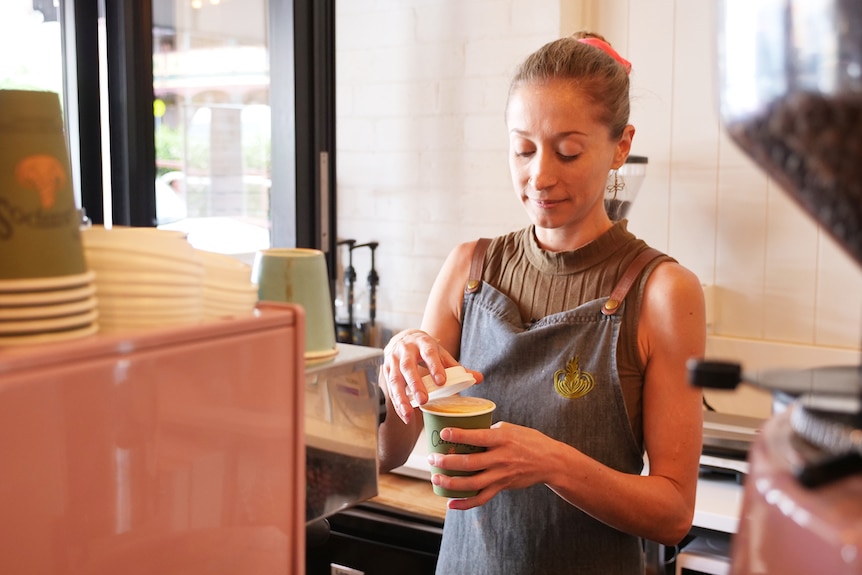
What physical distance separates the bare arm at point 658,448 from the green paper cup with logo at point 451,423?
0.11ft

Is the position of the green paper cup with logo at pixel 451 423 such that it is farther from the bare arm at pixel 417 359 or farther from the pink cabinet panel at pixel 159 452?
the pink cabinet panel at pixel 159 452

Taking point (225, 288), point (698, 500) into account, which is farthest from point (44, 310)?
point (698, 500)

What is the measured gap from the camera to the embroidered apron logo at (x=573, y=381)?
1.49 meters

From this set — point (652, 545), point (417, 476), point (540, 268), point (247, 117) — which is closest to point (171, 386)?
point (540, 268)

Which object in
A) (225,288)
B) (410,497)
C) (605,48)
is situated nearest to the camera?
(225,288)

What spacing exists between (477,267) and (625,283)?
0.97 feet

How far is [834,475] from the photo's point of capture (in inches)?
20.1

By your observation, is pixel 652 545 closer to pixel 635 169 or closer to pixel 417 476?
pixel 417 476

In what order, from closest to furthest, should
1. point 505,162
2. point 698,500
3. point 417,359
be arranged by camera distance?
point 417,359, point 698,500, point 505,162

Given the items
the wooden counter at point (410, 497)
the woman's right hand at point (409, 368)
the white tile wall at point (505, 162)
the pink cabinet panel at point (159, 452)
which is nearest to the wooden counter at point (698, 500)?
the wooden counter at point (410, 497)

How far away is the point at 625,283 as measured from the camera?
149cm

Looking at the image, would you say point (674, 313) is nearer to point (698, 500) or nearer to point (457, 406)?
point (457, 406)

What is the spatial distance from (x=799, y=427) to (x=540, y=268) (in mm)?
1042

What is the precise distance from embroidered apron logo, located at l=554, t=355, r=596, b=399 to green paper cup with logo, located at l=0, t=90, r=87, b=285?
37.2 inches
